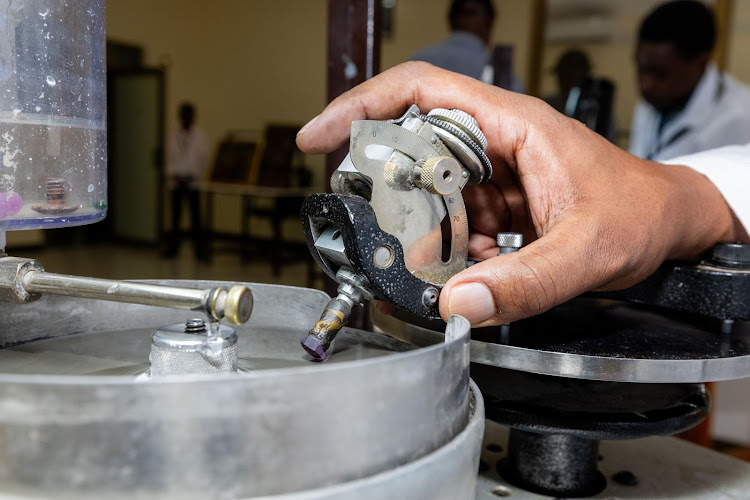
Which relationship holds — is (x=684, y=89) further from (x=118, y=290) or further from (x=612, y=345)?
(x=118, y=290)

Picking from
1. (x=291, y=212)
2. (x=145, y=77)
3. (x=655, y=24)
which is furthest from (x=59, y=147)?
(x=145, y=77)

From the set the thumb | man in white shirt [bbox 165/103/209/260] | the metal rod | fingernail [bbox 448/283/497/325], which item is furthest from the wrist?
man in white shirt [bbox 165/103/209/260]

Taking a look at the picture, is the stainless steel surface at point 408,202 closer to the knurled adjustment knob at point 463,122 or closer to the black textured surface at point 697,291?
the knurled adjustment knob at point 463,122

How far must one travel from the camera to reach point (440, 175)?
1.67 feet

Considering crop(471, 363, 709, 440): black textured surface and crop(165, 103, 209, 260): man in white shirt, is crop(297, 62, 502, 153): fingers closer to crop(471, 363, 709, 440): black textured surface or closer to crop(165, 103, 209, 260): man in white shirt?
crop(471, 363, 709, 440): black textured surface

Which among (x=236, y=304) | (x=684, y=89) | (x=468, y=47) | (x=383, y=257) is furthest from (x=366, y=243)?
(x=684, y=89)

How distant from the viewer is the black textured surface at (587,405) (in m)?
0.55

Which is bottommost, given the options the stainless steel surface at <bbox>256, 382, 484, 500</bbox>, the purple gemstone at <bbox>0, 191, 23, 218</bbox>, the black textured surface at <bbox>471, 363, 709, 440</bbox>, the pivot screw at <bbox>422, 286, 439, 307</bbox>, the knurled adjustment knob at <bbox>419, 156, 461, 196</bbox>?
the black textured surface at <bbox>471, 363, 709, 440</bbox>

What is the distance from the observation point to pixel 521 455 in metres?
0.63

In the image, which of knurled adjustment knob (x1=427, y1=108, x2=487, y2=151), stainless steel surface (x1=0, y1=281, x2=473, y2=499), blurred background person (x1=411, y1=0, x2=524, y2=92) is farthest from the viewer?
blurred background person (x1=411, y1=0, x2=524, y2=92)

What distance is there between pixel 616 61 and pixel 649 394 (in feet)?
12.6

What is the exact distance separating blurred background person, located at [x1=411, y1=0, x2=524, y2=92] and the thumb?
68 cm

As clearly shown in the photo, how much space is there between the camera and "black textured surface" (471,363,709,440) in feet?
1.82

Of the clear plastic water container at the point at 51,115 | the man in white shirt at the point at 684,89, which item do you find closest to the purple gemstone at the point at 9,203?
the clear plastic water container at the point at 51,115
